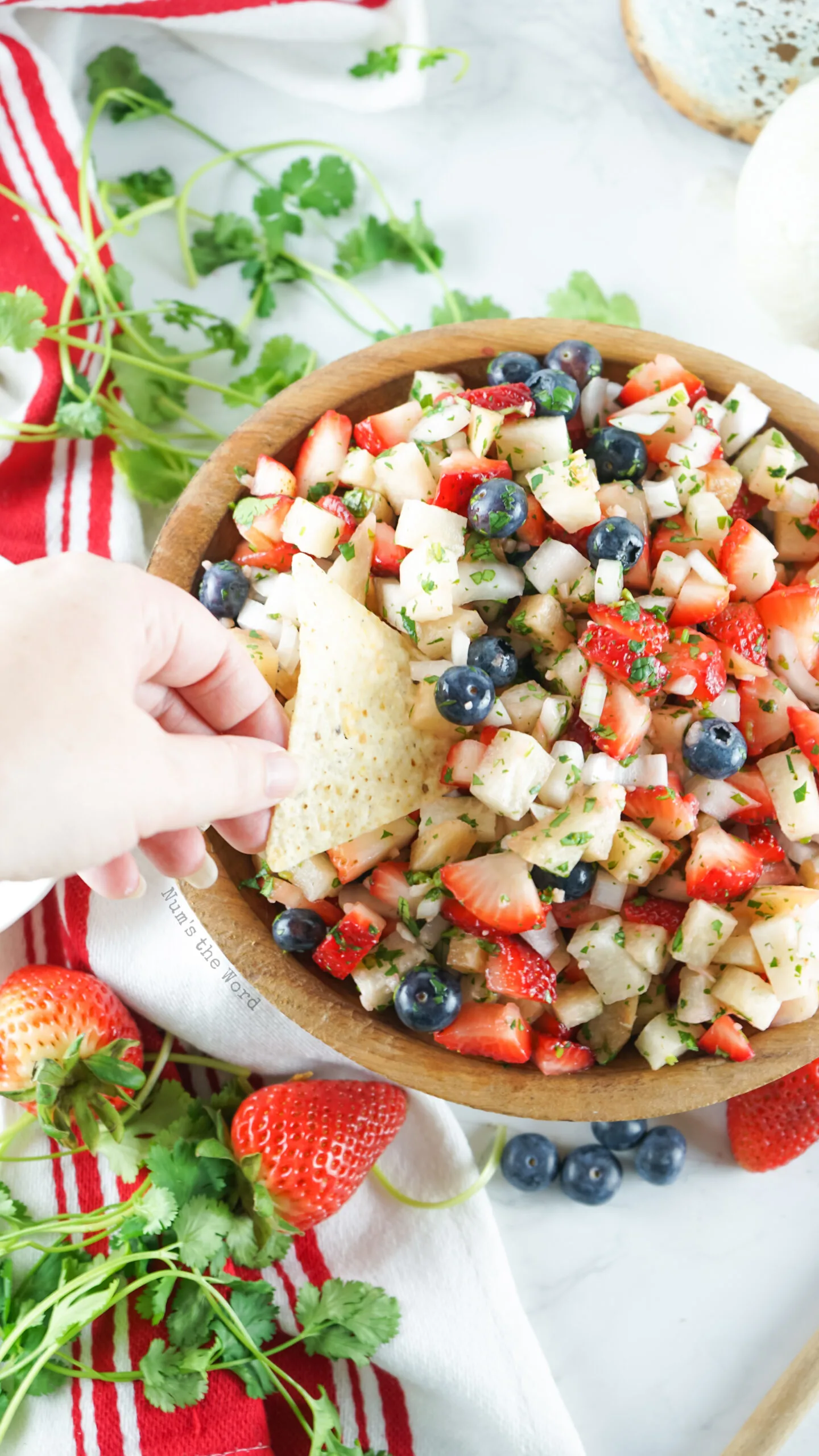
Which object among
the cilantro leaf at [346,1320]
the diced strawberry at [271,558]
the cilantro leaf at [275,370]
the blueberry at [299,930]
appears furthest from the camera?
the cilantro leaf at [275,370]

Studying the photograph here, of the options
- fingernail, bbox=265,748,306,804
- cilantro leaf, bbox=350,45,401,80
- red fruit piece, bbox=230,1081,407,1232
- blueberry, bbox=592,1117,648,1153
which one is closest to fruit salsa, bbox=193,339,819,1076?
fingernail, bbox=265,748,306,804

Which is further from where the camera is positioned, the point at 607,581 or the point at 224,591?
the point at 224,591

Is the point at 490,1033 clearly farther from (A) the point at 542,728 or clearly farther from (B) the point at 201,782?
(B) the point at 201,782

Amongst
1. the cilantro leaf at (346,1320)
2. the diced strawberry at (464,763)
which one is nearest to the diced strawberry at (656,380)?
the diced strawberry at (464,763)

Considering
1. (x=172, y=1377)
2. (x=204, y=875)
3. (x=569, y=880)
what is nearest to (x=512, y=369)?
(x=569, y=880)

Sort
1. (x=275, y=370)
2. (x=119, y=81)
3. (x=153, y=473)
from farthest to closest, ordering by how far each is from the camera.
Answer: (x=119, y=81) → (x=275, y=370) → (x=153, y=473)

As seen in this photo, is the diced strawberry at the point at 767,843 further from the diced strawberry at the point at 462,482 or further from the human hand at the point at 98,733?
the human hand at the point at 98,733
